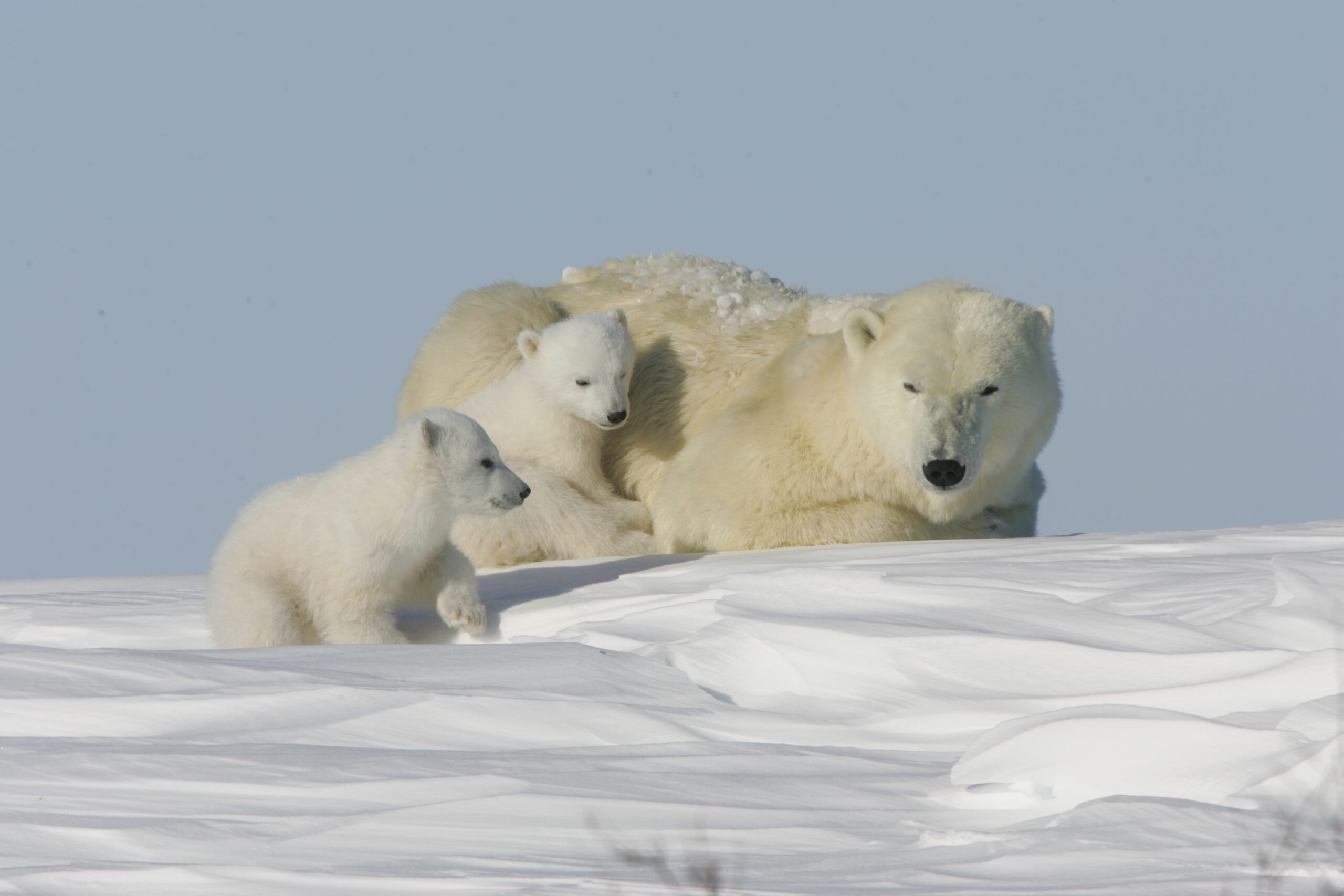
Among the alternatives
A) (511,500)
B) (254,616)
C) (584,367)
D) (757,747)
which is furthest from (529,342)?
(757,747)

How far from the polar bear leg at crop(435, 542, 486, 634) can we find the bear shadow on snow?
50 millimetres

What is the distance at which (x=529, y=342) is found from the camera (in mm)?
6707

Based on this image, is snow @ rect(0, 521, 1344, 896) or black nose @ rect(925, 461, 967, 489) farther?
black nose @ rect(925, 461, 967, 489)

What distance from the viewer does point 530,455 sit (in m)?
6.50

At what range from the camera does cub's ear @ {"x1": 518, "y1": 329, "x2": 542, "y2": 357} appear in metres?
6.68

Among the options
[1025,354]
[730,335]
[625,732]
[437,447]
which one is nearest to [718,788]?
[625,732]

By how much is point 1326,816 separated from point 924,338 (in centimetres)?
376

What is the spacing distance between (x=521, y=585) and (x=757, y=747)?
9.09 feet

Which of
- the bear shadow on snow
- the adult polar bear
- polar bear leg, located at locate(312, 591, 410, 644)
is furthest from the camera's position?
the adult polar bear

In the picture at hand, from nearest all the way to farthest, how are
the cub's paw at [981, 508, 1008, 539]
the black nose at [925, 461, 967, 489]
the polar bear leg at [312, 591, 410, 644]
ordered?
1. the polar bear leg at [312, 591, 410, 644]
2. the black nose at [925, 461, 967, 489]
3. the cub's paw at [981, 508, 1008, 539]

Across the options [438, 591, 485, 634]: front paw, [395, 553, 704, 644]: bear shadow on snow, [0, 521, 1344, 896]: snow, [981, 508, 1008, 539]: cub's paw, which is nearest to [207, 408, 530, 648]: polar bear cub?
[438, 591, 485, 634]: front paw

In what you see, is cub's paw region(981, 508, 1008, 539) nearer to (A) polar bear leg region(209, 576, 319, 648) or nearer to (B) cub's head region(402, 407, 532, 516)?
(B) cub's head region(402, 407, 532, 516)

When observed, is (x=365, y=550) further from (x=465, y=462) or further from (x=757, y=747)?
(x=757, y=747)

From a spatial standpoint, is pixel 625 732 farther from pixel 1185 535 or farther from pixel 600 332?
pixel 600 332
